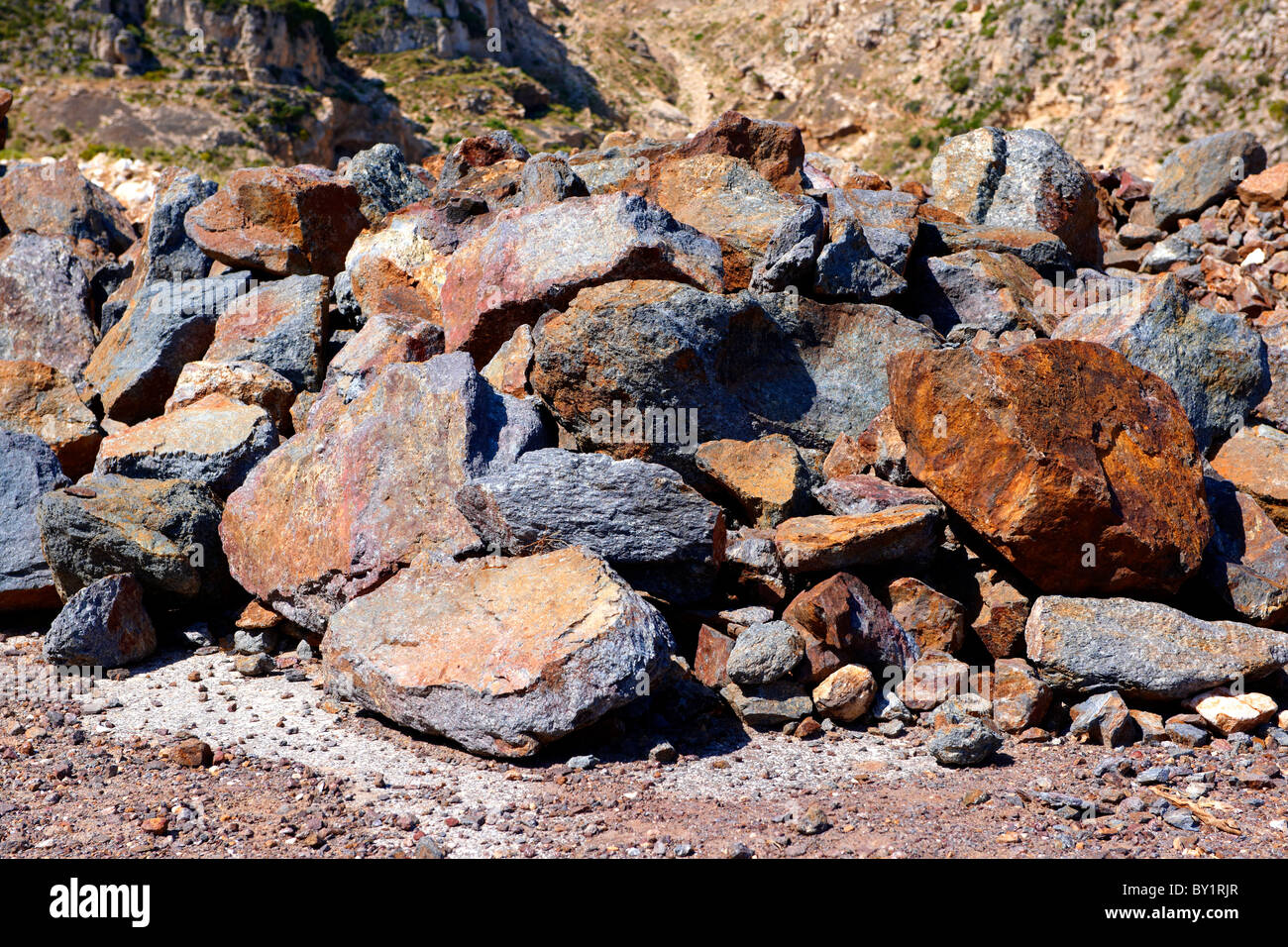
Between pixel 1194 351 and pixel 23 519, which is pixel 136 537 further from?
pixel 1194 351

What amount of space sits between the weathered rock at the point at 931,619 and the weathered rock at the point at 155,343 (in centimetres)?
628

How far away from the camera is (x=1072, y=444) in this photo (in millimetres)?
5457

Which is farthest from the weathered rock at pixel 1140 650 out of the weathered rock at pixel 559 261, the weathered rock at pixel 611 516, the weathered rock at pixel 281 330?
the weathered rock at pixel 281 330

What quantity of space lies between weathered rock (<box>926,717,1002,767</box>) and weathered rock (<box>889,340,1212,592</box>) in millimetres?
1153

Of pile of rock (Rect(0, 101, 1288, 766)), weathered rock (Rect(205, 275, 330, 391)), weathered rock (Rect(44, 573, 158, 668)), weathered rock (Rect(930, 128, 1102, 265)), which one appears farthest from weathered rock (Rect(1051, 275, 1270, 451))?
weathered rock (Rect(44, 573, 158, 668))

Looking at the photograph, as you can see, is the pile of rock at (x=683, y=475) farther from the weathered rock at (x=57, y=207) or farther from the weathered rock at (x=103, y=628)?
the weathered rock at (x=57, y=207)

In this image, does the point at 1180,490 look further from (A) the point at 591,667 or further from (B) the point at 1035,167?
(B) the point at 1035,167

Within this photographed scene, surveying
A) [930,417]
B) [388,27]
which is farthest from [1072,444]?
Answer: [388,27]

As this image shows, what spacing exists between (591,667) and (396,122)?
141 ft

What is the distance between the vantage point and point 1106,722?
4.97m

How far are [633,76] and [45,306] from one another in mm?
46107

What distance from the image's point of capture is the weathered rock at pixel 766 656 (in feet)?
16.7

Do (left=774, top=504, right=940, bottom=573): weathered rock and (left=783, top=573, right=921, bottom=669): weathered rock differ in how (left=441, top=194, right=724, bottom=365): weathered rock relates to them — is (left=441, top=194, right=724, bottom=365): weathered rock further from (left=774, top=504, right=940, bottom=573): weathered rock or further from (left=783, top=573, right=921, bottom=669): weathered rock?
(left=783, top=573, right=921, bottom=669): weathered rock

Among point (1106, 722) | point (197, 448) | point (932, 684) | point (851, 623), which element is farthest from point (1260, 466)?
point (197, 448)
